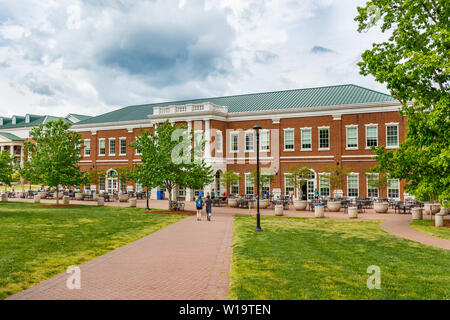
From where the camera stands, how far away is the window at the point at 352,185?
3425cm

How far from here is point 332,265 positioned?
1058cm

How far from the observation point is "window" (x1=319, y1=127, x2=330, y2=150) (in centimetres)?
3559

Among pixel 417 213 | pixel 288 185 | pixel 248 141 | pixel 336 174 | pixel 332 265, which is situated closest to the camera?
pixel 332 265

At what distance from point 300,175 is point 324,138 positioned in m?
4.59

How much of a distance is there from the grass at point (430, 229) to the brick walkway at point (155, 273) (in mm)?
9950

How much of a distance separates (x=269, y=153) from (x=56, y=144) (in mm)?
20529

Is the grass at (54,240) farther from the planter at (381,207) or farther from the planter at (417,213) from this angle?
the planter at (417,213)

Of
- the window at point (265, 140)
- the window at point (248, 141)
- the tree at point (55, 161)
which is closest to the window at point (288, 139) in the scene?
the window at point (265, 140)

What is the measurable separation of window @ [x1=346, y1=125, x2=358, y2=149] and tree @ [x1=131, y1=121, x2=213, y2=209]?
50.6 ft

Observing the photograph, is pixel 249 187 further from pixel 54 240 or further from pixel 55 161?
pixel 54 240

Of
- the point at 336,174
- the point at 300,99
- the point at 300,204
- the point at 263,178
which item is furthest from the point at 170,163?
the point at 300,99

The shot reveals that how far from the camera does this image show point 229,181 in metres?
35.1

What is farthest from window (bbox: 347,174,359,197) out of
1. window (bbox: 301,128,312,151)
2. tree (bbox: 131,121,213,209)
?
tree (bbox: 131,121,213,209)
